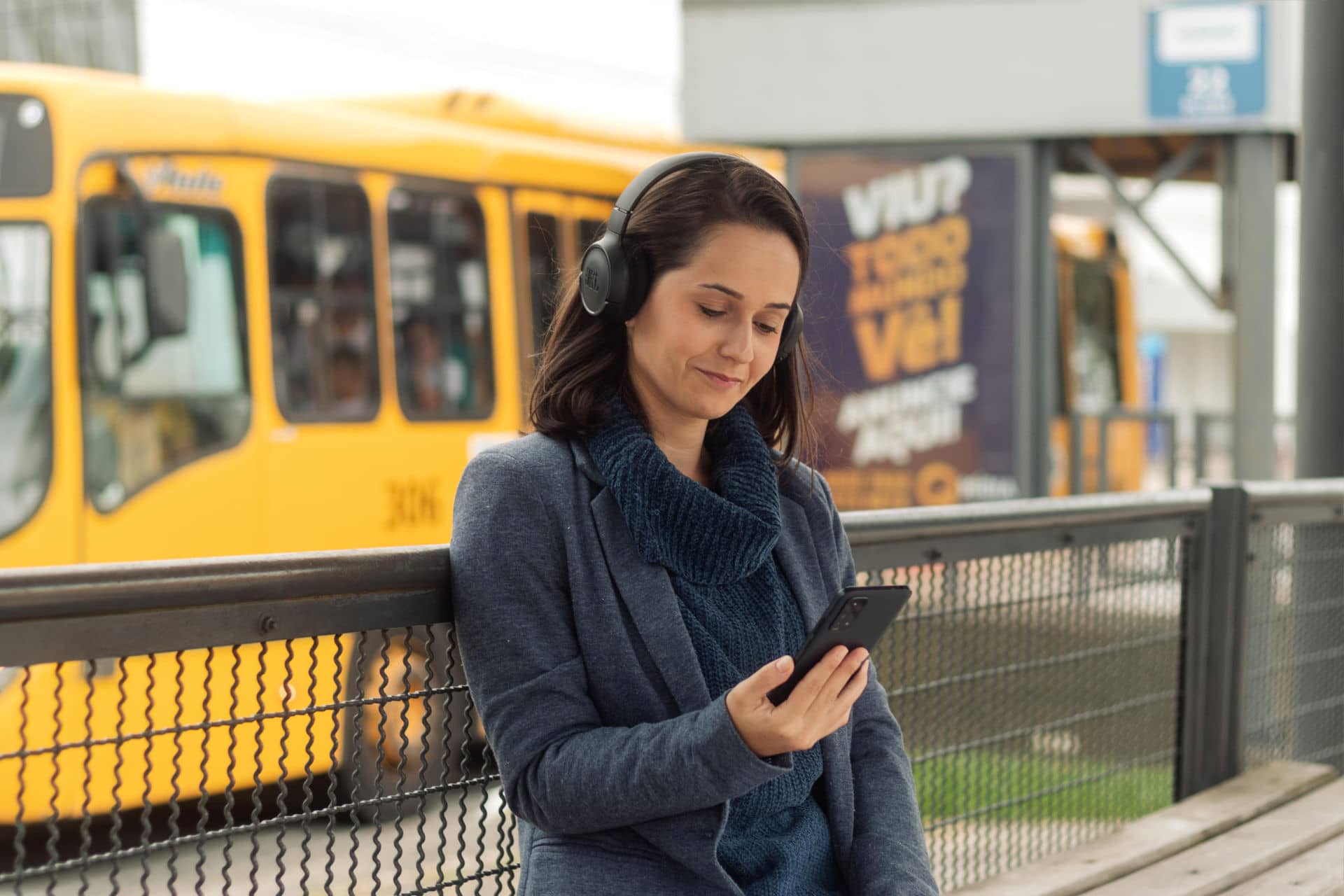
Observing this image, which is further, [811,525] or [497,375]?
[497,375]

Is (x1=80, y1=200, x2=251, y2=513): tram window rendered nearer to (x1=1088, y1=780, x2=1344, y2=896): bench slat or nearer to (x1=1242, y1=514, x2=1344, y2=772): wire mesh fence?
(x1=1242, y1=514, x2=1344, y2=772): wire mesh fence

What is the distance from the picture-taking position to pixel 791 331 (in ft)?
7.73

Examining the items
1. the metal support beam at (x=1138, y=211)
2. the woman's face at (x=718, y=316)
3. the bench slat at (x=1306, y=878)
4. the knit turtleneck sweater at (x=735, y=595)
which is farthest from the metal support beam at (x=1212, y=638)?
the metal support beam at (x=1138, y=211)

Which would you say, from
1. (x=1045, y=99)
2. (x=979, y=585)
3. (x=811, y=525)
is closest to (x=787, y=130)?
(x=1045, y=99)

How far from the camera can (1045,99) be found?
949 cm

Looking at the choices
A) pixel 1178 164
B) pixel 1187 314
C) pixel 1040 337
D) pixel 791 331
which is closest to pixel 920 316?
pixel 1040 337

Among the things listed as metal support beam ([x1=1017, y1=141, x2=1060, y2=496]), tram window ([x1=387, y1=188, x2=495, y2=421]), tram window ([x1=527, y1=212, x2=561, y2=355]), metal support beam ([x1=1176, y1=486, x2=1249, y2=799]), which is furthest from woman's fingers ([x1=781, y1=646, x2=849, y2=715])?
metal support beam ([x1=1017, y1=141, x2=1060, y2=496])

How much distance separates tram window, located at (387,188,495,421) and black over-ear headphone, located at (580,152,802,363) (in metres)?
5.72

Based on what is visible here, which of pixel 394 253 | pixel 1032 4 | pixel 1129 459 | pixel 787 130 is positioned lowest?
pixel 1129 459

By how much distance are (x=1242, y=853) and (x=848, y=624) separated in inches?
94.1

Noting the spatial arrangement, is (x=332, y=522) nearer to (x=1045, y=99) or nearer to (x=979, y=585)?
(x=979, y=585)

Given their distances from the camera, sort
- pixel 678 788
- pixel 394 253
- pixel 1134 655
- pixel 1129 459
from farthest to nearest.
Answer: pixel 1129 459 → pixel 394 253 → pixel 1134 655 → pixel 678 788

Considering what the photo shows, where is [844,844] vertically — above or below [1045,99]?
below

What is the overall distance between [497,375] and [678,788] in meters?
6.39
